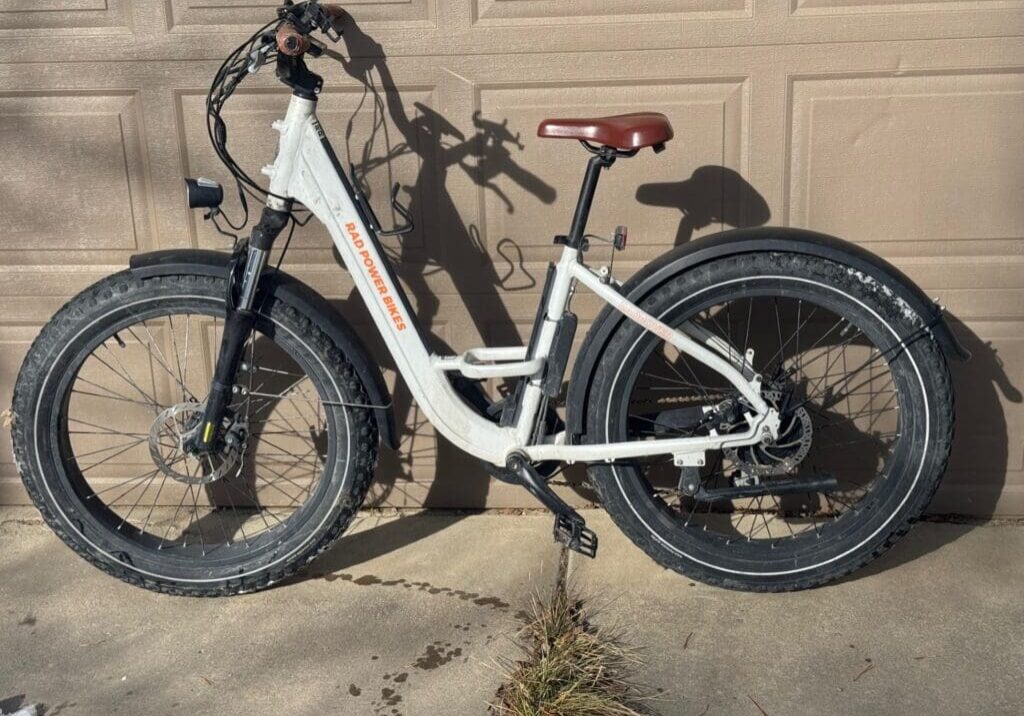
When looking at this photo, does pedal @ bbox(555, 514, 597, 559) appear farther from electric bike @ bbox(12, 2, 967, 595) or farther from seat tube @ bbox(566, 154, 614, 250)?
seat tube @ bbox(566, 154, 614, 250)

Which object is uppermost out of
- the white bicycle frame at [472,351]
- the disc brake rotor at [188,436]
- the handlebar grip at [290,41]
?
the handlebar grip at [290,41]

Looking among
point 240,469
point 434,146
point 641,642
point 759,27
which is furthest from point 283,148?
point 641,642

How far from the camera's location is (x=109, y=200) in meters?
3.29

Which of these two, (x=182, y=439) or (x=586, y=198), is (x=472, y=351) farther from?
(x=182, y=439)

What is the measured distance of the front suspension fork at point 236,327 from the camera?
110 inches

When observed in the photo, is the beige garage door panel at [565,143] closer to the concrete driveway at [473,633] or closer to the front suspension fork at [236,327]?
the front suspension fork at [236,327]

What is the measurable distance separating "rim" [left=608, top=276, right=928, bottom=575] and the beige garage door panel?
0.89 ft

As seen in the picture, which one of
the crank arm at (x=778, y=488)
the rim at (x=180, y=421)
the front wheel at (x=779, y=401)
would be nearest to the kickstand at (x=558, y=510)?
the front wheel at (x=779, y=401)

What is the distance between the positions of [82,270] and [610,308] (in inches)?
69.2

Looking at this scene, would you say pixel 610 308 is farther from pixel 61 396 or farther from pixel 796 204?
pixel 61 396

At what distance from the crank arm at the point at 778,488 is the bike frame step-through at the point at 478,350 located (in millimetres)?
118

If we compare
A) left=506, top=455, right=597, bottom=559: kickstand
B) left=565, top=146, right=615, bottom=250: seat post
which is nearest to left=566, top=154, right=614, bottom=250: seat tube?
left=565, top=146, right=615, bottom=250: seat post

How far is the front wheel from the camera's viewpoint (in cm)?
279

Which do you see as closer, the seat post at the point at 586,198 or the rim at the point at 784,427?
the seat post at the point at 586,198
